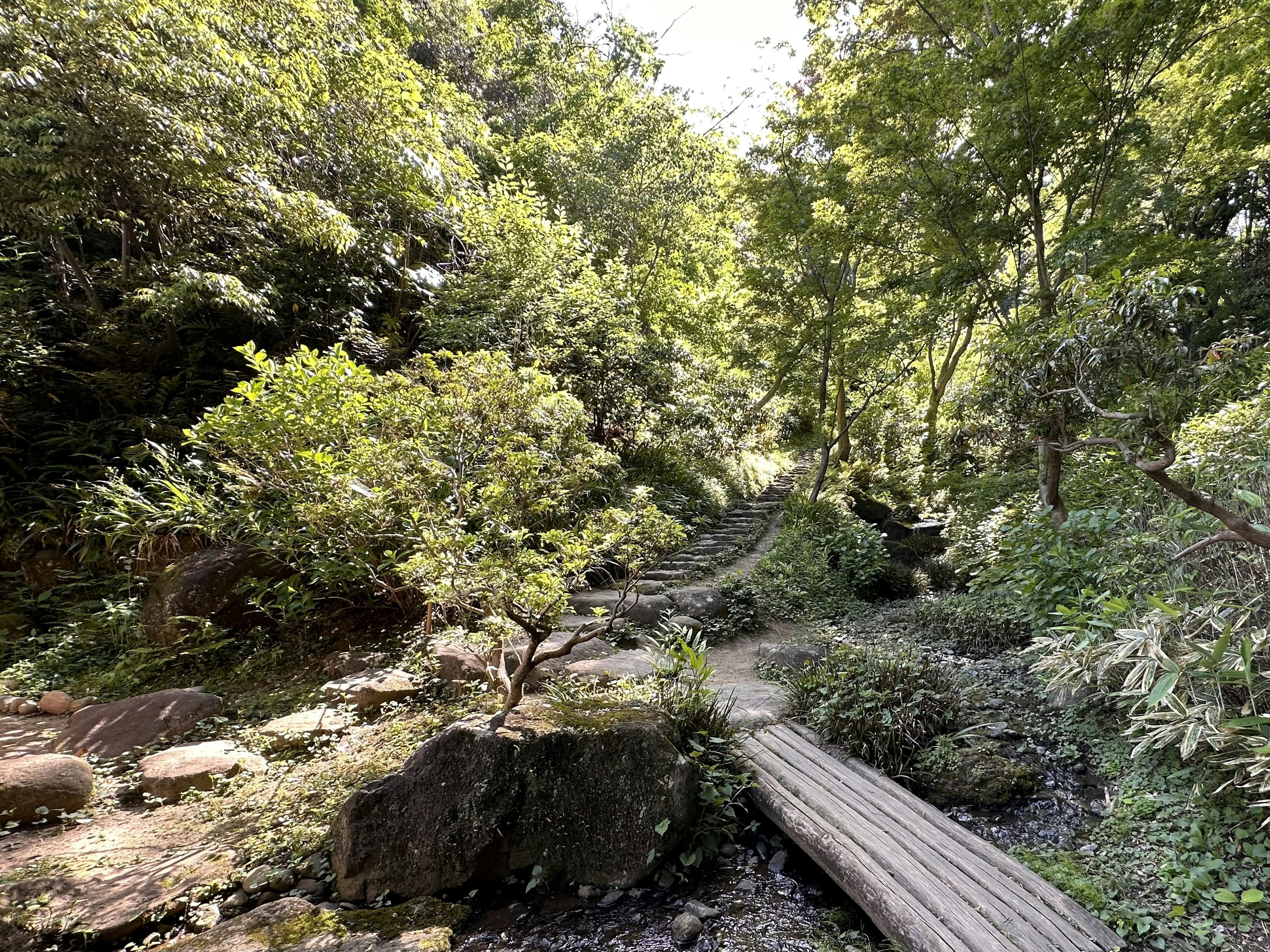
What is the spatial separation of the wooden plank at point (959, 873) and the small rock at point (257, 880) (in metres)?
3.06

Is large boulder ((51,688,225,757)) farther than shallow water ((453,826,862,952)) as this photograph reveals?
Yes

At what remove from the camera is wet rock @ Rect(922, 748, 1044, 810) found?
307 cm

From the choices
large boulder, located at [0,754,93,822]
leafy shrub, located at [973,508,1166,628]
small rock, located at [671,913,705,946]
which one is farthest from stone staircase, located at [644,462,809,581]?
large boulder, located at [0,754,93,822]

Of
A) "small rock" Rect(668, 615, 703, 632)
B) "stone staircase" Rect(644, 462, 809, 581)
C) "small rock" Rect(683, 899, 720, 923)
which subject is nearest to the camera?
"small rock" Rect(683, 899, 720, 923)

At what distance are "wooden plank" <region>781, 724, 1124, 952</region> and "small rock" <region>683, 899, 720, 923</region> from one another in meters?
1.26

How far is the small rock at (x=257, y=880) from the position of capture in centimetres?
259

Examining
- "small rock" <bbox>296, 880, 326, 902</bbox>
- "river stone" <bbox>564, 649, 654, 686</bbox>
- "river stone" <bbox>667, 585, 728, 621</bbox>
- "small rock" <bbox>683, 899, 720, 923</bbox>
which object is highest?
"river stone" <bbox>667, 585, 728, 621</bbox>

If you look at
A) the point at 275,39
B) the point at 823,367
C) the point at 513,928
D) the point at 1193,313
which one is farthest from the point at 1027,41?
the point at 513,928

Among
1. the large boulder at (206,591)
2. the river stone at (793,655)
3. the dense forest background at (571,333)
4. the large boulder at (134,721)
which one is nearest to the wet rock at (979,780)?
the dense forest background at (571,333)

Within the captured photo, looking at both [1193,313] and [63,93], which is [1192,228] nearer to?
[1193,313]

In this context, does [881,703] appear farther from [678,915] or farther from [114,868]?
[114,868]

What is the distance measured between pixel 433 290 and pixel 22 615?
20.4 ft

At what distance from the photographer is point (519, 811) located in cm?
283

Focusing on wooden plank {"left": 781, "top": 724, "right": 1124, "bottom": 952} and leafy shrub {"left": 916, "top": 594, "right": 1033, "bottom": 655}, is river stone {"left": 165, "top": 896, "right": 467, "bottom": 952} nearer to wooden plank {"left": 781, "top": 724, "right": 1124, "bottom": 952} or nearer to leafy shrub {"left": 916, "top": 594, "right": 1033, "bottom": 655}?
wooden plank {"left": 781, "top": 724, "right": 1124, "bottom": 952}
